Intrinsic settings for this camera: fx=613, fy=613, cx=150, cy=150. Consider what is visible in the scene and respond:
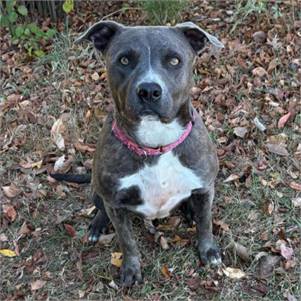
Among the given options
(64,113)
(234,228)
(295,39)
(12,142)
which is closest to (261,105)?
(295,39)

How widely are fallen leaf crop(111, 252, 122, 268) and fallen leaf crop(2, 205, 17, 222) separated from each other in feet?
2.86

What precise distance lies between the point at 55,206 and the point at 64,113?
117 centimetres

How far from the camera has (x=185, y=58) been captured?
A: 10.9 ft

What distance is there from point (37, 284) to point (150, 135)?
1.36 m

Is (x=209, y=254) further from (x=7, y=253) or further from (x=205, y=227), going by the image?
(x=7, y=253)

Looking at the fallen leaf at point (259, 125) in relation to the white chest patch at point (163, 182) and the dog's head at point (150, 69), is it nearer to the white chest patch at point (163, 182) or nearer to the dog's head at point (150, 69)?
the white chest patch at point (163, 182)

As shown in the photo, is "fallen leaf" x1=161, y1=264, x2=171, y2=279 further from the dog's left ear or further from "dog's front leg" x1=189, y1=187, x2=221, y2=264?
the dog's left ear

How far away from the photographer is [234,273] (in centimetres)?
394

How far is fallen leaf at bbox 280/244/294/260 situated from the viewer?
398 centimetres

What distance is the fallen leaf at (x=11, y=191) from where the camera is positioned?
4.72m

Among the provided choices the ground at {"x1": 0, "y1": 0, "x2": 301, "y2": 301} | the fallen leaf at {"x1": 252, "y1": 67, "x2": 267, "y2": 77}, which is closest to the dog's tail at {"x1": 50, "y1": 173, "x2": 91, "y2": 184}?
the ground at {"x1": 0, "y1": 0, "x2": 301, "y2": 301}

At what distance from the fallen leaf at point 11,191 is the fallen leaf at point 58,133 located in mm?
533

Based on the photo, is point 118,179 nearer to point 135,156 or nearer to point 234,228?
point 135,156

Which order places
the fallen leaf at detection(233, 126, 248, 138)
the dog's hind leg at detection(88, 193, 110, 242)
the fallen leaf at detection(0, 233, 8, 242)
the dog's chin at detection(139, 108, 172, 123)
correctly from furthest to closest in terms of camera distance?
the fallen leaf at detection(233, 126, 248, 138) < the fallen leaf at detection(0, 233, 8, 242) < the dog's hind leg at detection(88, 193, 110, 242) < the dog's chin at detection(139, 108, 172, 123)
